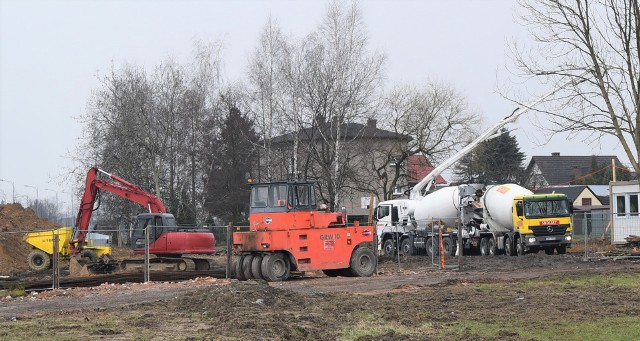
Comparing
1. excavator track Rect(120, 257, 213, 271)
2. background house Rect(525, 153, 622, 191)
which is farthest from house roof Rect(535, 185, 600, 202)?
excavator track Rect(120, 257, 213, 271)

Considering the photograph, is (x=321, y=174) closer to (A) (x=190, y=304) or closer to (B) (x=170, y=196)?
(B) (x=170, y=196)

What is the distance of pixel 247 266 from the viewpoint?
30078mm

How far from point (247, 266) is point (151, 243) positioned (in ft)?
27.2

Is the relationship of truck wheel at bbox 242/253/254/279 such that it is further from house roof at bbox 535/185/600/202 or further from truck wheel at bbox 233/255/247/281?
house roof at bbox 535/185/600/202

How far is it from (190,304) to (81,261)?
1724cm

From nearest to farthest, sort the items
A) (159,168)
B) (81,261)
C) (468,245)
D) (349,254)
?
(349,254), (81,261), (468,245), (159,168)

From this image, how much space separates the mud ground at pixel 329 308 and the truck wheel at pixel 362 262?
2221mm

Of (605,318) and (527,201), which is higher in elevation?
(527,201)

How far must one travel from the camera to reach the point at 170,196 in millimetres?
64500

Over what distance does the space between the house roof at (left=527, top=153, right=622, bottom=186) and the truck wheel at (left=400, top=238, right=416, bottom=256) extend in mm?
50307

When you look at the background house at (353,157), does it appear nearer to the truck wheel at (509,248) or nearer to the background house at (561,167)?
the truck wheel at (509,248)

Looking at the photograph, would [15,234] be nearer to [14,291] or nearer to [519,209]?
[14,291]

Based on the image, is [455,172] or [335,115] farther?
[455,172]

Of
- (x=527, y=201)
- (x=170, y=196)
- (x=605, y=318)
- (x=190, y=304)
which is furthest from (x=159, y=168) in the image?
(x=605, y=318)
